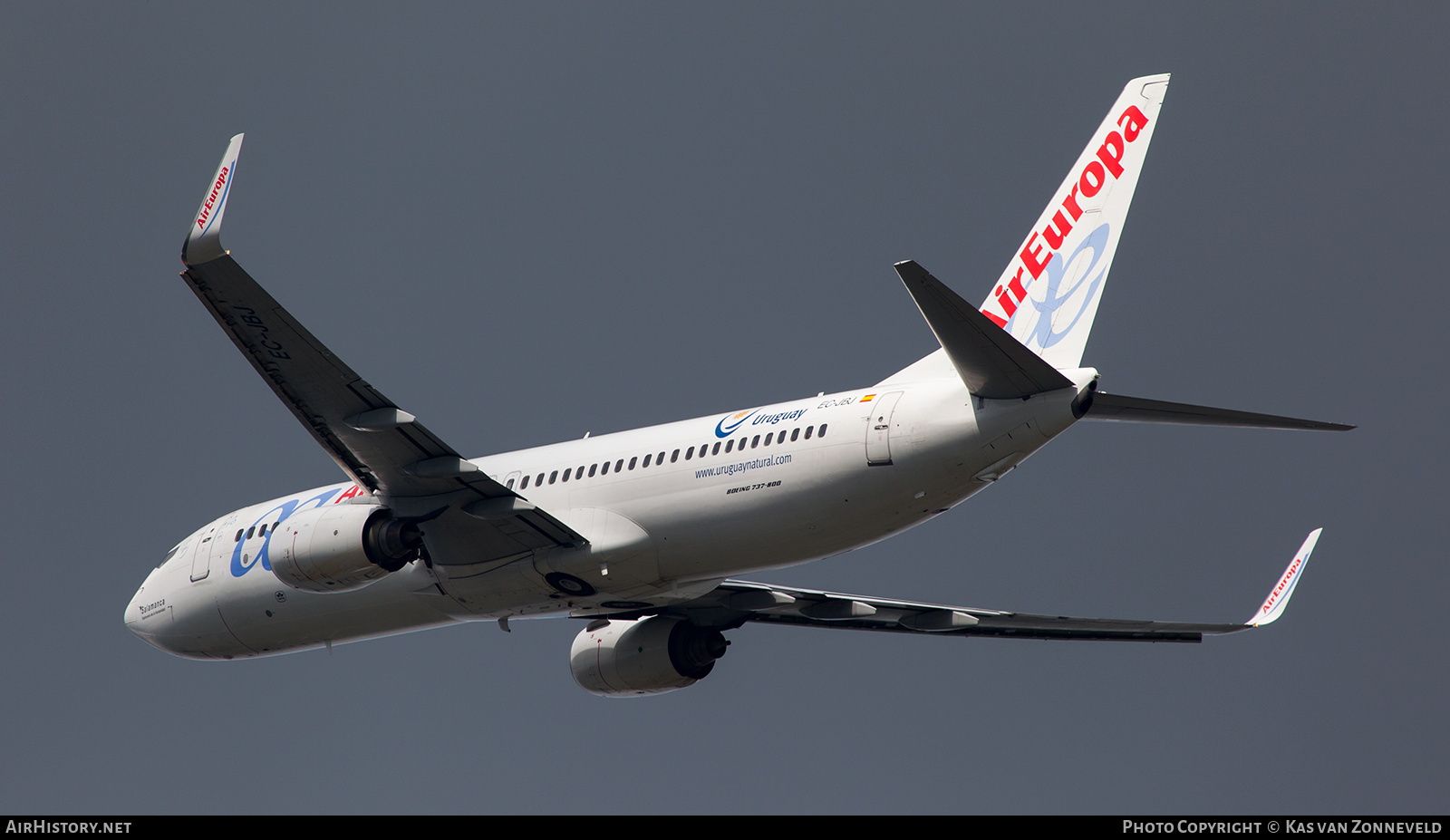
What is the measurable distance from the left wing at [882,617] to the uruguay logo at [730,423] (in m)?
4.76

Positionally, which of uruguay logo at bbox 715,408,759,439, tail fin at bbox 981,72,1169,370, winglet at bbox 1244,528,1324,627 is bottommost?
winglet at bbox 1244,528,1324,627

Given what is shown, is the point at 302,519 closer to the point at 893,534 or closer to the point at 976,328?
the point at 893,534

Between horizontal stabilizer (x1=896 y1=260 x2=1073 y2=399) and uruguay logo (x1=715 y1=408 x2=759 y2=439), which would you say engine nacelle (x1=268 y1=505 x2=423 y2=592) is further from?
horizontal stabilizer (x1=896 y1=260 x2=1073 y2=399)

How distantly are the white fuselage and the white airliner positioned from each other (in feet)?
0.13

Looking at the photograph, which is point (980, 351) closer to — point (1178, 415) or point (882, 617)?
point (1178, 415)

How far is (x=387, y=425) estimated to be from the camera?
25.3 metres

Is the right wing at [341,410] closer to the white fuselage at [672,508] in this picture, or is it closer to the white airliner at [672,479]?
the white airliner at [672,479]

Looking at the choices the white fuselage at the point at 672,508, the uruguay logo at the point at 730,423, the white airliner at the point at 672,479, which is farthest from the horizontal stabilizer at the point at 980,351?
the uruguay logo at the point at 730,423

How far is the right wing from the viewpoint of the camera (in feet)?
74.8

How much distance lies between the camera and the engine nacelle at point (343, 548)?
1054 inches

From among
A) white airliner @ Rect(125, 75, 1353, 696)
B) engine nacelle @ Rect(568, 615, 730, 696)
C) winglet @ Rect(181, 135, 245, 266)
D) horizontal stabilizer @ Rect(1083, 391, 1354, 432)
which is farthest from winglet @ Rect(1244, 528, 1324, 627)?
winglet @ Rect(181, 135, 245, 266)

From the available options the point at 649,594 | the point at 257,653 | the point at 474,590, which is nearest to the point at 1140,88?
the point at 649,594

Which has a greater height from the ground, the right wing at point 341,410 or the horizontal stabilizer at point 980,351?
the right wing at point 341,410

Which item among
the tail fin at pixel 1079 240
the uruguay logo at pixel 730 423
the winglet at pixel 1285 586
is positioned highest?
the tail fin at pixel 1079 240
